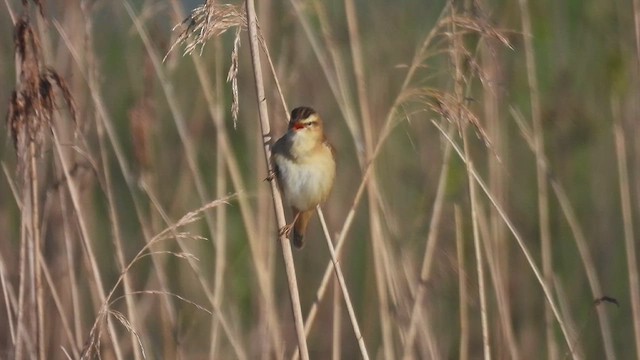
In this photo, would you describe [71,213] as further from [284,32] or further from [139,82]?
[284,32]

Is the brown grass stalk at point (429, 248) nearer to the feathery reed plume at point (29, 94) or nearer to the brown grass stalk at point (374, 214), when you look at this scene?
the brown grass stalk at point (374, 214)

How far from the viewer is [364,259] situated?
390cm

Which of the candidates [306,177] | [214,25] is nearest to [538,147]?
[306,177]

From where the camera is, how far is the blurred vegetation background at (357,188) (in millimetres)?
2791

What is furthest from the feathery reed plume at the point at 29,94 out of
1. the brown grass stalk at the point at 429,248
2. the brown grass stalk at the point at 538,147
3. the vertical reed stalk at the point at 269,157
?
the brown grass stalk at the point at 538,147

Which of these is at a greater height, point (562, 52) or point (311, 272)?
point (562, 52)

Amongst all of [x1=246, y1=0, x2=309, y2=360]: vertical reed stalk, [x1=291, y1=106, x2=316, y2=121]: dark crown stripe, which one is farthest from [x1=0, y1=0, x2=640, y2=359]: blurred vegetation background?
[x1=246, y1=0, x2=309, y2=360]: vertical reed stalk

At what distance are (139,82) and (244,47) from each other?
48 centimetres

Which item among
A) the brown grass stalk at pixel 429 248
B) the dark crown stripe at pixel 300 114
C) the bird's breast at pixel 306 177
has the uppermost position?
the dark crown stripe at pixel 300 114

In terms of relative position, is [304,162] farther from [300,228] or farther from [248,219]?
[300,228]

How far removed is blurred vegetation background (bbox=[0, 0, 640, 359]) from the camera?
279 cm

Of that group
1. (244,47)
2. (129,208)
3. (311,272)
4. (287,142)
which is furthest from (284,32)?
(129,208)

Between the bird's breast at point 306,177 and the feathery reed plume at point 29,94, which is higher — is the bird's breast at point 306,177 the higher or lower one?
the lower one

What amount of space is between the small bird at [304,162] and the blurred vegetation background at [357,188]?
100 millimetres
